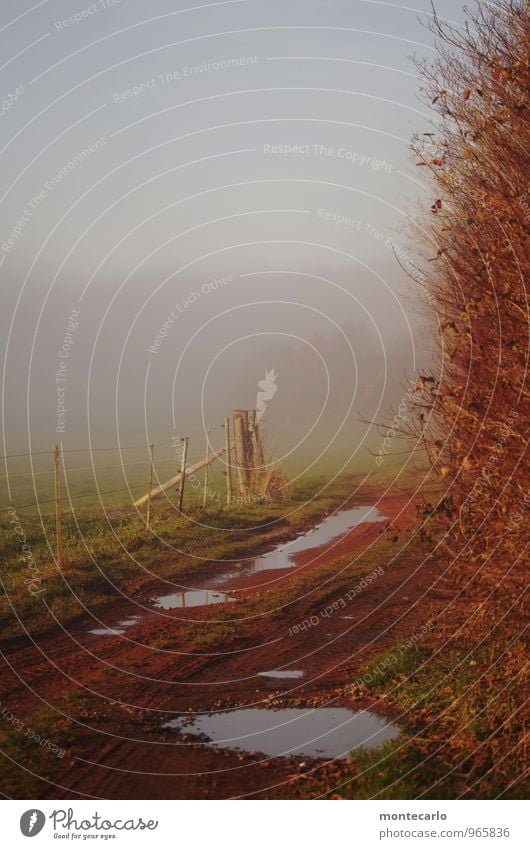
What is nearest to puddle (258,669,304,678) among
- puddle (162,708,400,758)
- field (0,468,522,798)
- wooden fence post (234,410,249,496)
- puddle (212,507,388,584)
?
field (0,468,522,798)

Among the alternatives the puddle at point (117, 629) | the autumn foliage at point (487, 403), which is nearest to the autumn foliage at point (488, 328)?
the autumn foliage at point (487, 403)

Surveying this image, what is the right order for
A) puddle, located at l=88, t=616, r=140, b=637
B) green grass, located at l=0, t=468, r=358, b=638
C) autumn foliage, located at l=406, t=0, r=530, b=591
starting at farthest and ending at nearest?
green grass, located at l=0, t=468, r=358, b=638 < puddle, located at l=88, t=616, r=140, b=637 < autumn foliage, located at l=406, t=0, r=530, b=591

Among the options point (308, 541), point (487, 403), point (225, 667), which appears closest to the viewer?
point (487, 403)

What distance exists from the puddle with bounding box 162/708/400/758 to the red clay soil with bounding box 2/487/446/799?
0.21 meters

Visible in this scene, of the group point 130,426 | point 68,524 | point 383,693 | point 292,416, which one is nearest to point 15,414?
point 130,426

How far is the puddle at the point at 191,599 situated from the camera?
17469 mm

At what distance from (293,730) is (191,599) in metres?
7.40

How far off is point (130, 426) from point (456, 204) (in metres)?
87.4

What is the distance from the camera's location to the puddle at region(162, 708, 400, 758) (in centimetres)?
1020

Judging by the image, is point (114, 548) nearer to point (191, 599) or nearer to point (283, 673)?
point (191, 599)

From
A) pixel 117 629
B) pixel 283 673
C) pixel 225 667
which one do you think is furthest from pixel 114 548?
pixel 283 673

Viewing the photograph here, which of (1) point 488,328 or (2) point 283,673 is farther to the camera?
(2) point 283,673

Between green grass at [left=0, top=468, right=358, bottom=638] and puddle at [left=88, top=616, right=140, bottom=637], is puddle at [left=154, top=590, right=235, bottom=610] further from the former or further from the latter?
puddle at [left=88, top=616, right=140, bottom=637]

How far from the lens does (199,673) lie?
13016mm
